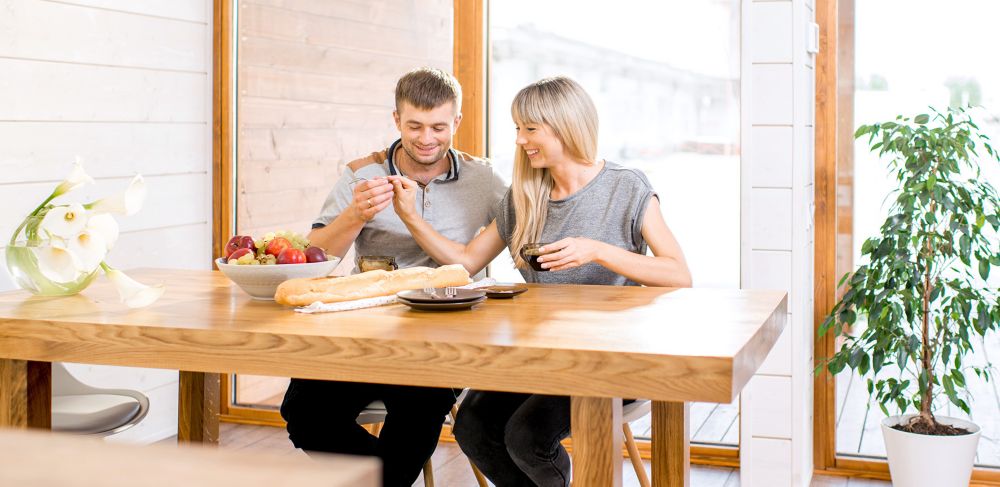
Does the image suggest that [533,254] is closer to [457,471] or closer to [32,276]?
[32,276]

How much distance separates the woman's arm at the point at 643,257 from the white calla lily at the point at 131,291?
80cm

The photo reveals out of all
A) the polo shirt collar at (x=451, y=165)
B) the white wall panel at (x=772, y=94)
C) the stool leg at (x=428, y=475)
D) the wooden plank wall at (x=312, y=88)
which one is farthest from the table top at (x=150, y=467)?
the wooden plank wall at (x=312, y=88)

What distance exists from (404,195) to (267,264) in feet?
1.68

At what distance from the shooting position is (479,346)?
1.69 meters

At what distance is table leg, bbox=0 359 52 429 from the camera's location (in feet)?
6.80

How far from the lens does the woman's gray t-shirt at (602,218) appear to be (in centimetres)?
265

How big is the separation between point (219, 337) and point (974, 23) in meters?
2.65

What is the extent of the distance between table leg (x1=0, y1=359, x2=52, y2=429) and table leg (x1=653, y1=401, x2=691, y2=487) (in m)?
1.25

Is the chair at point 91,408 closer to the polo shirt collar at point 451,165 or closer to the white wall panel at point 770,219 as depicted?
the polo shirt collar at point 451,165

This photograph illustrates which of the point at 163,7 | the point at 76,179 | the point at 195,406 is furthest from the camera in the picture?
the point at 163,7

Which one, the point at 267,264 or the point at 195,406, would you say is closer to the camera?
the point at 267,264

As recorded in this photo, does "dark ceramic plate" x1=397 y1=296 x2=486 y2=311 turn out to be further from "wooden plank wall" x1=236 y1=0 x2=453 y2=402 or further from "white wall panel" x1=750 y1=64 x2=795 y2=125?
"wooden plank wall" x1=236 y1=0 x2=453 y2=402

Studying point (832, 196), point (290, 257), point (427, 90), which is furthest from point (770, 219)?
point (290, 257)

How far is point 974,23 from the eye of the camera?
3342 mm
